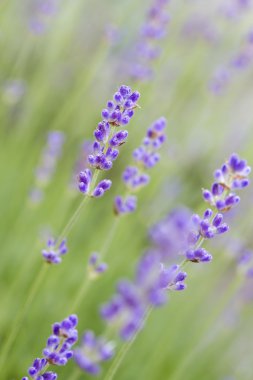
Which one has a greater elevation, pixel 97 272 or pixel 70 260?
pixel 70 260

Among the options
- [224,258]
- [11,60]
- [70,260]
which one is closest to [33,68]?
[11,60]

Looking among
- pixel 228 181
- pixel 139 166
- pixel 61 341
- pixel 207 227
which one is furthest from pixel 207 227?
pixel 139 166

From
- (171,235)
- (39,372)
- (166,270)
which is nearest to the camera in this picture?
(39,372)

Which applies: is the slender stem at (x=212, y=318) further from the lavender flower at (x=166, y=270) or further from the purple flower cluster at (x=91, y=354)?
the purple flower cluster at (x=91, y=354)

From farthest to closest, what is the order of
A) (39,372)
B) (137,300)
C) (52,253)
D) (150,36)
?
1. (150,36)
2. (137,300)
3. (52,253)
4. (39,372)

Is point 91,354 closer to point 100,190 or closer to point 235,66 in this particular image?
point 100,190

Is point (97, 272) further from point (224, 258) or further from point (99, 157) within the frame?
point (224, 258)

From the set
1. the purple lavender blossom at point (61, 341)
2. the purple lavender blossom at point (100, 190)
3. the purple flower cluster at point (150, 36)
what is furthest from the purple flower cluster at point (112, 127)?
the purple flower cluster at point (150, 36)
